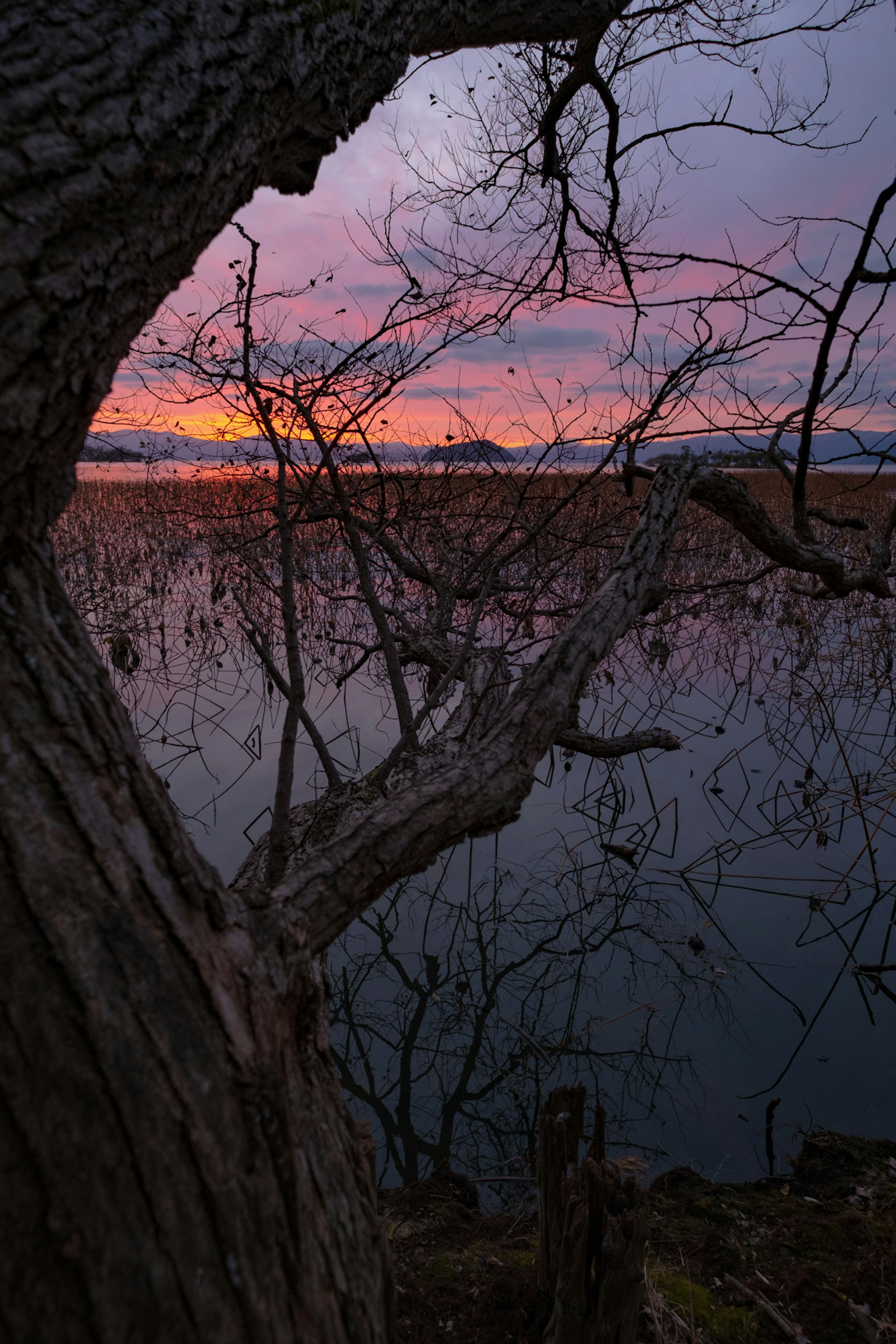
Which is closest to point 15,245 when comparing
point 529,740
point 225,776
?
point 529,740

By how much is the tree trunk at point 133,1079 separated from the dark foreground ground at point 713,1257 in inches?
35.3

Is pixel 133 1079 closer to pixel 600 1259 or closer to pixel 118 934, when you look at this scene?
pixel 118 934

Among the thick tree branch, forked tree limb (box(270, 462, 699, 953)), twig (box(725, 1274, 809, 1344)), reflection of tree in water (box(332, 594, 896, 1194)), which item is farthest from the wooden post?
the thick tree branch

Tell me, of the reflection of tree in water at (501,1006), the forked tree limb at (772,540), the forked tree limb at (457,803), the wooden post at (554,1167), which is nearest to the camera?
the forked tree limb at (457,803)

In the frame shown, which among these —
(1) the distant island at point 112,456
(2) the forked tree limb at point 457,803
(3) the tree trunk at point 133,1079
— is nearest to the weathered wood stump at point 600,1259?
(3) the tree trunk at point 133,1079

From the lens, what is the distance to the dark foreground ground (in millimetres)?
1733

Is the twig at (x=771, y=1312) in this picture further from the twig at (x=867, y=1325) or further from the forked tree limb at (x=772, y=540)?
the forked tree limb at (x=772, y=540)

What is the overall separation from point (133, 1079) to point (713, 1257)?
194 cm

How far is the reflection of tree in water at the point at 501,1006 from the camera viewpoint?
9.28 feet

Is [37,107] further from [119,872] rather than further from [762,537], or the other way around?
[762,537]

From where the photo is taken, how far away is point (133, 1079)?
32.1 inches

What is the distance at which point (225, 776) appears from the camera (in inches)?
204

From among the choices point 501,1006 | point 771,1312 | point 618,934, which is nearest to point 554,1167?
point 771,1312

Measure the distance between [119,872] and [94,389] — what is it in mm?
636
